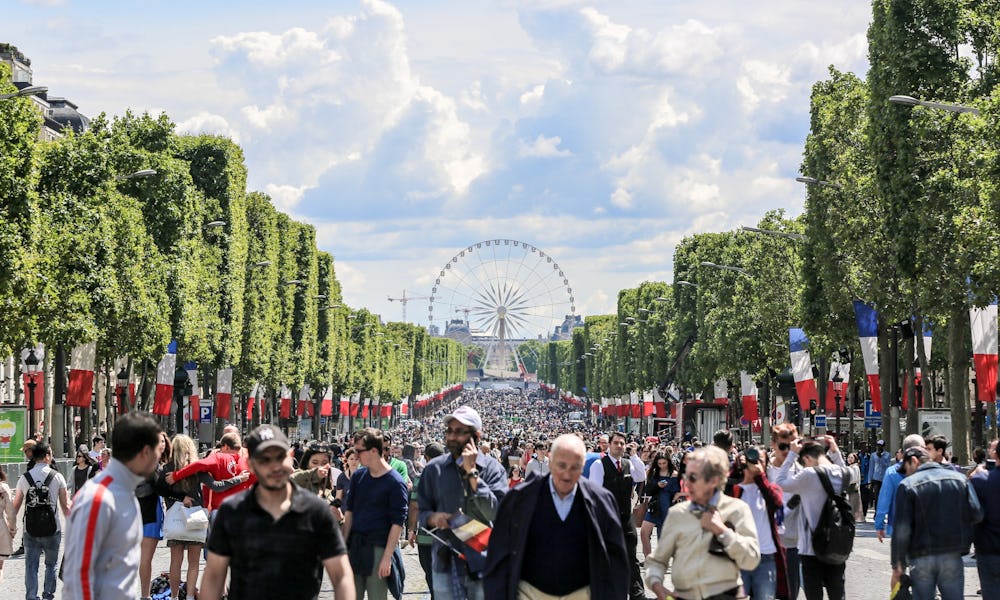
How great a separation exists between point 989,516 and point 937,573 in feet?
2.94

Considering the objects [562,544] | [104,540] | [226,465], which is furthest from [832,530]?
[104,540]

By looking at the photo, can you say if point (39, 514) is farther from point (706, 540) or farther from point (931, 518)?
point (706, 540)

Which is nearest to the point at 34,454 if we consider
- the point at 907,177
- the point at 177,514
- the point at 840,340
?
the point at 177,514

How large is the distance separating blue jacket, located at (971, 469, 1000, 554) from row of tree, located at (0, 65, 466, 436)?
997 inches

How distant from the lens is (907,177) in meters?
39.4

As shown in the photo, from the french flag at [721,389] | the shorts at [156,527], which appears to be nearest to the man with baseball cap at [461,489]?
the shorts at [156,527]

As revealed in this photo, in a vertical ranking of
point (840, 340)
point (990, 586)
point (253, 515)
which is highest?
point (840, 340)

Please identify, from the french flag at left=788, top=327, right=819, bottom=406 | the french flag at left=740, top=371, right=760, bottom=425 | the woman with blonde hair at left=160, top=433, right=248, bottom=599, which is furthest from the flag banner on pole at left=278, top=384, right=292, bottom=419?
the woman with blonde hair at left=160, top=433, right=248, bottom=599

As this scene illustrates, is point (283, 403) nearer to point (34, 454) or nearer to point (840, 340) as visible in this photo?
point (840, 340)

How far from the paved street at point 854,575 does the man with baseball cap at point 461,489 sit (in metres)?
7.96

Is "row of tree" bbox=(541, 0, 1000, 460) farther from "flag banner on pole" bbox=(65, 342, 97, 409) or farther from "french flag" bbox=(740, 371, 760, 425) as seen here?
"flag banner on pole" bbox=(65, 342, 97, 409)

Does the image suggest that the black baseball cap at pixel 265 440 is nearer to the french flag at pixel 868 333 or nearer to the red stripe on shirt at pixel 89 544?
the red stripe on shirt at pixel 89 544

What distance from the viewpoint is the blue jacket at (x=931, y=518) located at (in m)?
13.9

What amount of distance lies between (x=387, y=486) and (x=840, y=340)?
4132 centimetres
